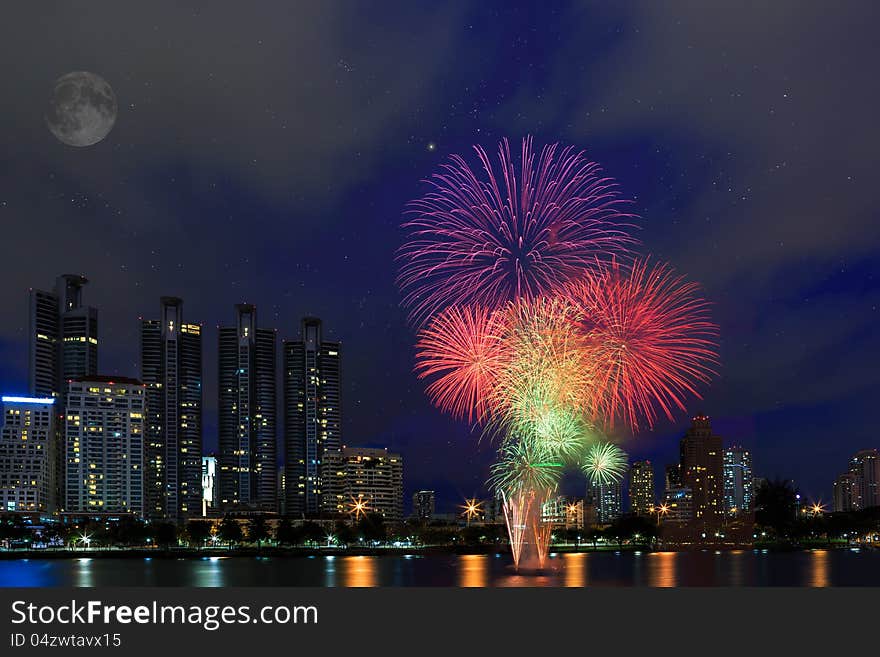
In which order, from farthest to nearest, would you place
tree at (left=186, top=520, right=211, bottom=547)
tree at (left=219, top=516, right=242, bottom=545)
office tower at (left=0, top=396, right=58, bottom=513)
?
office tower at (left=0, top=396, right=58, bottom=513), tree at (left=219, top=516, right=242, bottom=545), tree at (left=186, top=520, right=211, bottom=547)

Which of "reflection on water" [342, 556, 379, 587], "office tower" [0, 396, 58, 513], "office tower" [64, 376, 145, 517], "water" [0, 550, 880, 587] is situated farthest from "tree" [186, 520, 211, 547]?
"reflection on water" [342, 556, 379, 587]

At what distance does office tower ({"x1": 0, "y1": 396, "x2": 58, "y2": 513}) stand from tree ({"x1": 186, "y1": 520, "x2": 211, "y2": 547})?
37785 mm

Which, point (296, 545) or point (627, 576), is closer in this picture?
point (627, 576)

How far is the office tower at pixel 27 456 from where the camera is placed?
187375mm

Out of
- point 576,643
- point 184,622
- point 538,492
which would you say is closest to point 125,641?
point 184,622

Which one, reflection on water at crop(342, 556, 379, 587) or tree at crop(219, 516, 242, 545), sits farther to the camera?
tree at crop(219, 516, 242, 545)

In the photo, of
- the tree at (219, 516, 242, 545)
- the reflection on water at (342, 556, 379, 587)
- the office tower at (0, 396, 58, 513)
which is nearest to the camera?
the reflection on water at (342, 556, 379, 587)

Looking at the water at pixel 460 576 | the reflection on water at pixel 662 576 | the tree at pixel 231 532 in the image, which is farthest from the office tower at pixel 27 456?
the reflection on water at pixel 662 576

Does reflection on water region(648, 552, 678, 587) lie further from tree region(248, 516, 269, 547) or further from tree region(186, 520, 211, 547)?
tree region(186, 520, 211, 547)

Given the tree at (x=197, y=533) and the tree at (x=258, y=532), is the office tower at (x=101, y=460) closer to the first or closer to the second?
the tree at (x=197, y=533)

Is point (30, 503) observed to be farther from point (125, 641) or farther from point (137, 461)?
point (125, 641)

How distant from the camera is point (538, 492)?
58844mm

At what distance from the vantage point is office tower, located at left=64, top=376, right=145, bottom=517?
19512 centimetres

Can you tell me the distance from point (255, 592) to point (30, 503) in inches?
7158
